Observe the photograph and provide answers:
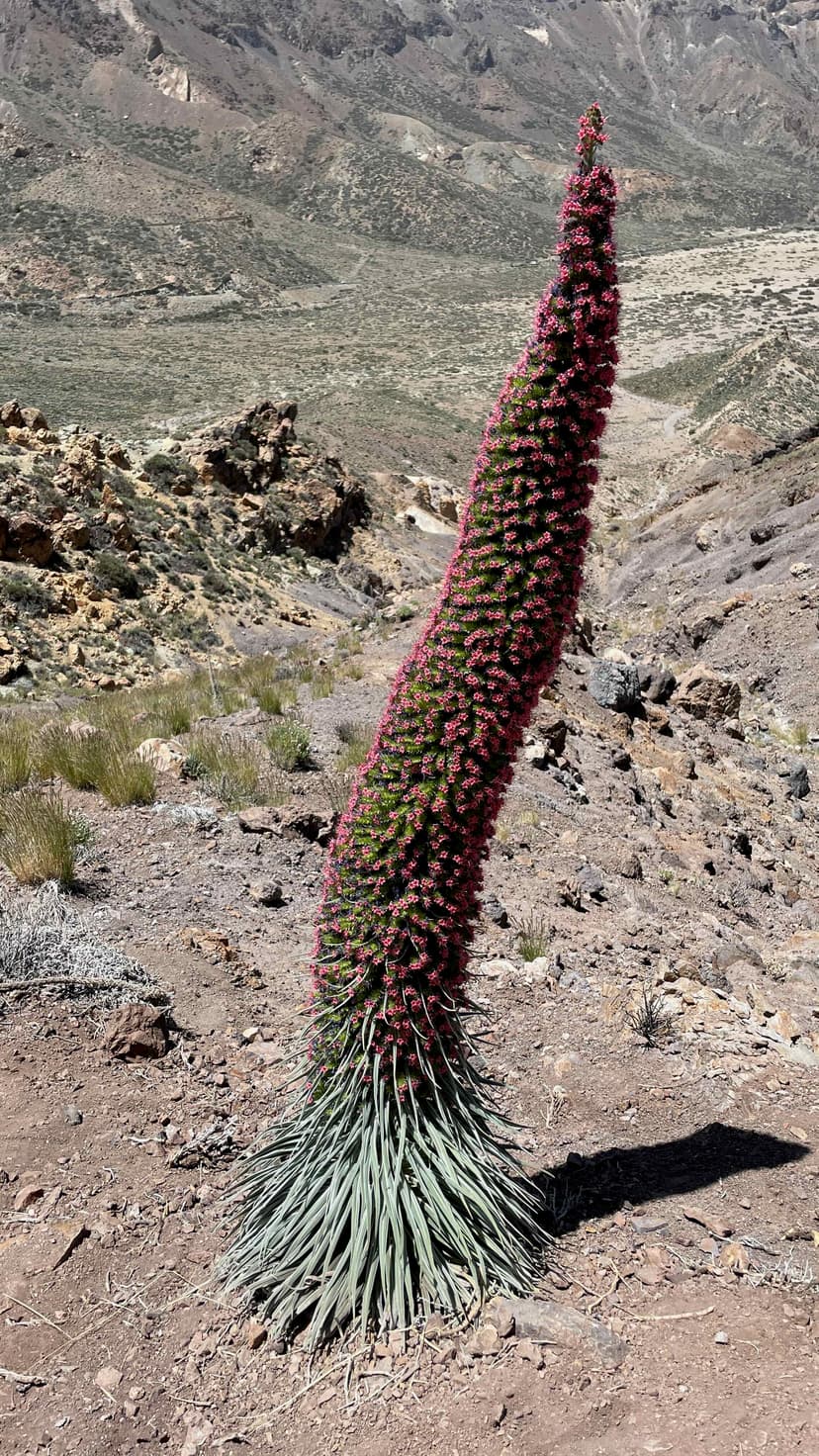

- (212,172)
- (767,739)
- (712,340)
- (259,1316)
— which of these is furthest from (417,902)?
(212,172)

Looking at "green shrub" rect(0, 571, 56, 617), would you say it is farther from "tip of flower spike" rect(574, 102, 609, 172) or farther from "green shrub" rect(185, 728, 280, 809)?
"tip of flower spike" rect(574, 102, 609, 172)

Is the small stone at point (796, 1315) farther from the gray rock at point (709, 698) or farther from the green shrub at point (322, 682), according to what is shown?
the gray rock at point (709, 698)

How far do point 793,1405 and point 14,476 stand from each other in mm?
19983

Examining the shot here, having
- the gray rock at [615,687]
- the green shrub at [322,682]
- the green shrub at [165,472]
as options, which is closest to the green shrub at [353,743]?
the green shrub at [322,682]

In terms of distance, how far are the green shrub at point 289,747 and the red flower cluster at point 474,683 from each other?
4689mm

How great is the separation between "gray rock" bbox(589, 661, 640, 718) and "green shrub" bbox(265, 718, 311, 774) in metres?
4.80

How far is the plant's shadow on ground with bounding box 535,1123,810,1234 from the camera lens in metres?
3.68

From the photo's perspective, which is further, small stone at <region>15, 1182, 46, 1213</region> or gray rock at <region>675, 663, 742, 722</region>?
gray rock at <region>675, 663, 742, 722</region>

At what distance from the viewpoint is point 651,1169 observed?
13.0 ft

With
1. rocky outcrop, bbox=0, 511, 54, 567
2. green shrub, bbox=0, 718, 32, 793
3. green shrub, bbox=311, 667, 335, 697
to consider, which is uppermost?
green shrub, bbox=0, 718, 32, 793

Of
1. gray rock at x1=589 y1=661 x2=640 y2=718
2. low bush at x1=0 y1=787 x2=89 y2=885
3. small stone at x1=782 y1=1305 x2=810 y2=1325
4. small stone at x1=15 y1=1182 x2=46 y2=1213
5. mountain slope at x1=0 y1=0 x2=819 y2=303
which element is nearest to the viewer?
small stone at x1=782 y1=1305 x2=810 y2=1325

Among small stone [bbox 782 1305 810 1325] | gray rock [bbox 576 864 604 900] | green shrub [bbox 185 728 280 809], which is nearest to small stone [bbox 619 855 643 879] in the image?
gray rock [bbox 576 864 604 900]

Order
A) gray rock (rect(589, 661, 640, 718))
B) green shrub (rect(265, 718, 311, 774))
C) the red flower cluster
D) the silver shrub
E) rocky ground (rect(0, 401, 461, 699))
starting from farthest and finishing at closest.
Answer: rocky ground (rect(0, 401, 461, 699)), gray rock (rect(589, 661, 640, 718)), green shrub (rect(265, 718, 311, 774)), the silver shrub, the red flower cluster

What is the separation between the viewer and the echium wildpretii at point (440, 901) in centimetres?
285
